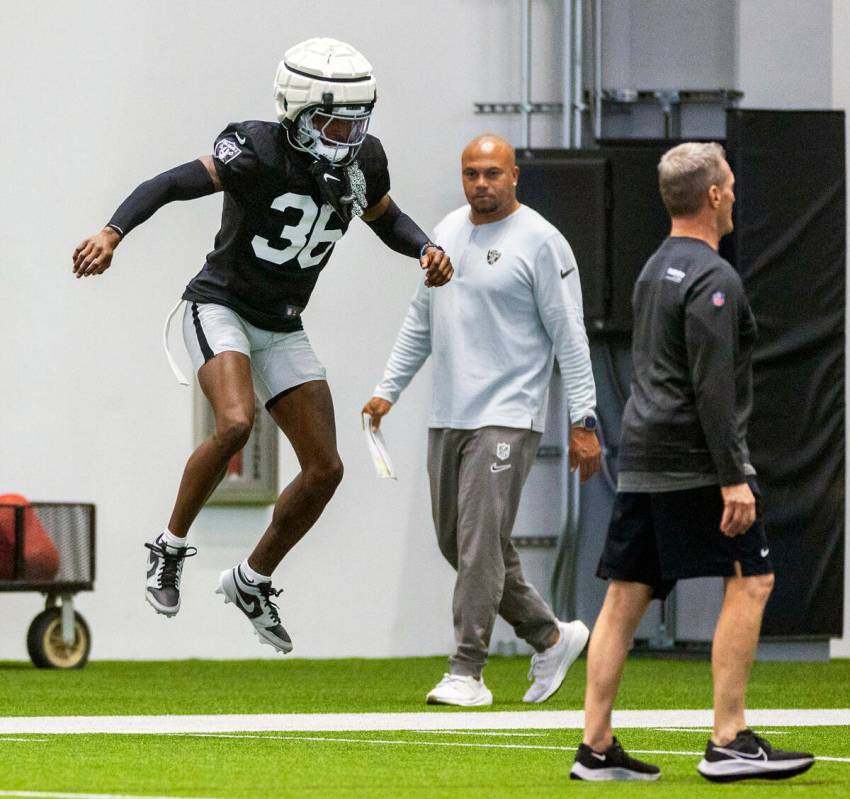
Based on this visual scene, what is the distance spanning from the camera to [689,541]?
465 centimetres

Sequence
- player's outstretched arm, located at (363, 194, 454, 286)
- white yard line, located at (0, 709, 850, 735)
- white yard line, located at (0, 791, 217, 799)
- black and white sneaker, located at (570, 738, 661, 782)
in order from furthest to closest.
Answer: player's outstretched arm, located at (363, 194, 454, 286) < white yard line, located at (0, 709, 850, 735) < black and white sneaker, located at (570, 738, 661, 782) < white yard line, located at (0, 791, 217, 799)

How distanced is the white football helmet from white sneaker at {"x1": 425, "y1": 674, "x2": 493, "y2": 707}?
2.00 meters

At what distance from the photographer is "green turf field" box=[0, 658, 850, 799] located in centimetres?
459

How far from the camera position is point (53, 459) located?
10484 millimetres

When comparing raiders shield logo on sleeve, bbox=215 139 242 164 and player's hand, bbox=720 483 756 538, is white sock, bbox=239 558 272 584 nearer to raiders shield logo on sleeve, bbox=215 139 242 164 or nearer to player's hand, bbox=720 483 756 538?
raiders shield logo on sleeve, bbox=215 139 242 164

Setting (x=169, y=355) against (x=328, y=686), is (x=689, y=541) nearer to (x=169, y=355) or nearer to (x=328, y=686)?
(x=169, y=355)

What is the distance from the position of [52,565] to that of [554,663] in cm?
313

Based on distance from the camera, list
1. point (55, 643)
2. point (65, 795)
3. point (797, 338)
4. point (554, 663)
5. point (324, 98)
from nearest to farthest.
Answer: point (65, 795) < point (324, 98) < point (554, 663) < point (55, 643) < point (797, 338)

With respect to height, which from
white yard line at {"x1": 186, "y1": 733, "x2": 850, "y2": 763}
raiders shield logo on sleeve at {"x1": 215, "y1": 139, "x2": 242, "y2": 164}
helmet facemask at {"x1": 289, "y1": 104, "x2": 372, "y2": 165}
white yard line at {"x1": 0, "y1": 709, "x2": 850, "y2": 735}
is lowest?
white yard line at {"x1": 0, "y1": 709, "x2": 850, "y2": 735}

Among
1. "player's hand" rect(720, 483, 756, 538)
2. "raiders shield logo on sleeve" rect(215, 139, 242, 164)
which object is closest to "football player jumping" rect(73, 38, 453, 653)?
"raiders shield logo on sleeve" rect(215, 139, 242, 164)

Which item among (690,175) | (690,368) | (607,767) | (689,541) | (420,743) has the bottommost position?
(420,743)

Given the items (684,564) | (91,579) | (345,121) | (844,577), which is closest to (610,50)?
(844,577)

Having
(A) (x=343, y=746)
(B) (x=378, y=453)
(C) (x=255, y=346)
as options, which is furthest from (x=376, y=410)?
(A) (x=343, y=746)

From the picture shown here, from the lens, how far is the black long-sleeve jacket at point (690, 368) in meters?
4.58
